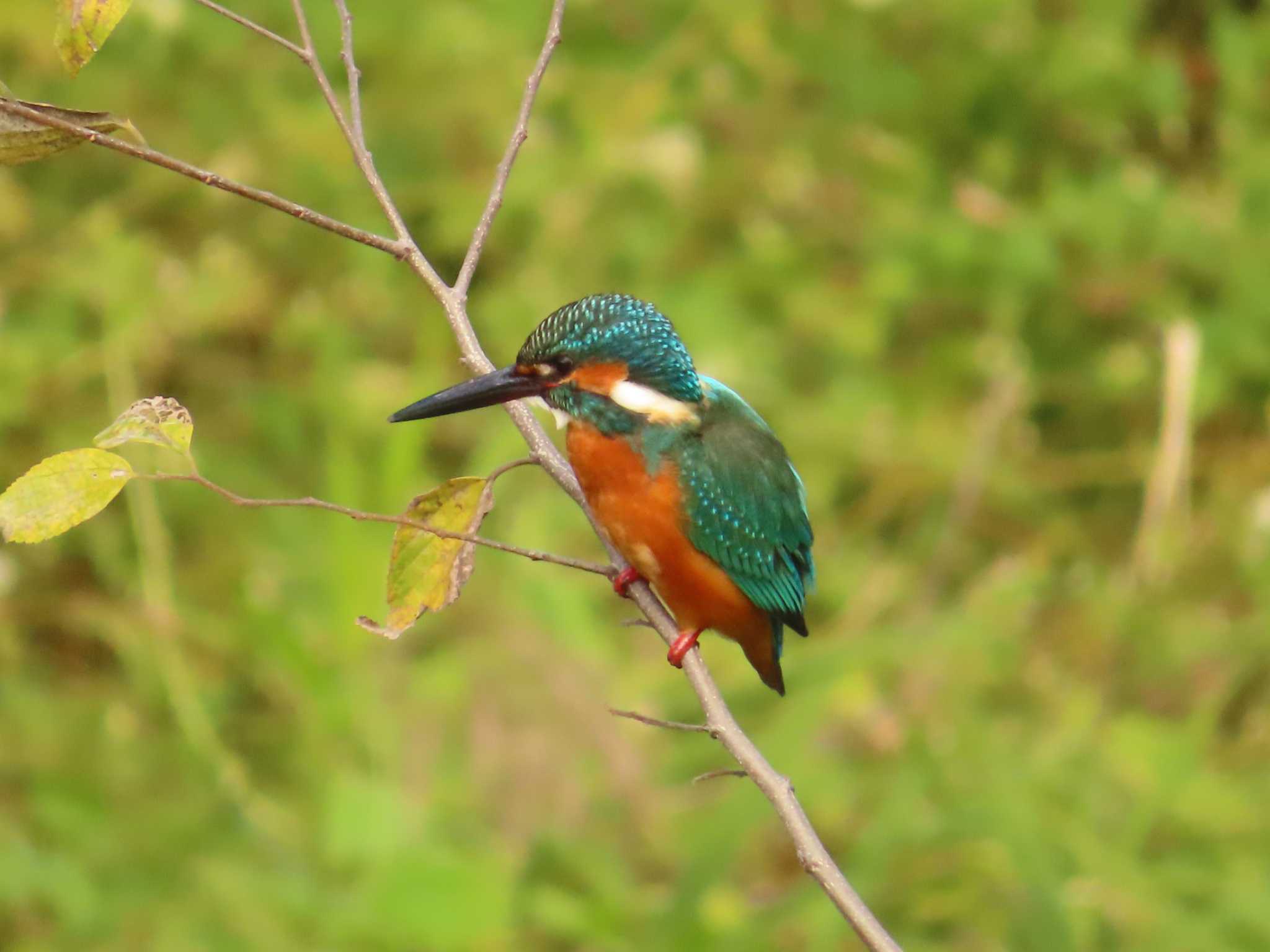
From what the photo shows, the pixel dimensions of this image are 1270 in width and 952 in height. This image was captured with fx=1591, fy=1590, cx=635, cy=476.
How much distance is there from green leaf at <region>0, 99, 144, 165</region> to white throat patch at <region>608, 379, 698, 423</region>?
665 mm

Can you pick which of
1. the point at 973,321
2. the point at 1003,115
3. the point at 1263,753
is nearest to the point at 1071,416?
the point at 973,321

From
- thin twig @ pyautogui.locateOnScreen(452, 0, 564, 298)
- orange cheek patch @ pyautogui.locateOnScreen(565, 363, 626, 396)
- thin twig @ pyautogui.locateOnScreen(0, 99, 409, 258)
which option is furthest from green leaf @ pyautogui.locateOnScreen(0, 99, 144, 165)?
orange cheek patch @ pyautogui.locateOnScreen(565, 363, 626, 396)

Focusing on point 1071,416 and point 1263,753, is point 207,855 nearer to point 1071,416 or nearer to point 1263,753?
point 1263,753

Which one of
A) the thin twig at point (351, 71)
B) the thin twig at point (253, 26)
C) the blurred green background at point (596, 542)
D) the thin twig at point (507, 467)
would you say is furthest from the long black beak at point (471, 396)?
the blurred green background at point (596, 542)

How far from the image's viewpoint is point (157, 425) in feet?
3.96

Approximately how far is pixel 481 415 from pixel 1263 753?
192cm

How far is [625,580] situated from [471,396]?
0.30 metres

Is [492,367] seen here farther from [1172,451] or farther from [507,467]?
Result: [1172,451]

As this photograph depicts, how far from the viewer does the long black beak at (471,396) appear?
1.65 m

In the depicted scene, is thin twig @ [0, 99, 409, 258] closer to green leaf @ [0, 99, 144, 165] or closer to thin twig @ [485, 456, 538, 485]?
green leaf @ [0, 99, 144, 165]

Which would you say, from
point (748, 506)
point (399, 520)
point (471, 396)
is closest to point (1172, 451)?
point (748, 506)

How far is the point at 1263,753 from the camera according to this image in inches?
133

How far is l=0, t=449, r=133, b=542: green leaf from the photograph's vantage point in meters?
1.14

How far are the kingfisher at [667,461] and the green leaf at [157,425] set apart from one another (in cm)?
42
